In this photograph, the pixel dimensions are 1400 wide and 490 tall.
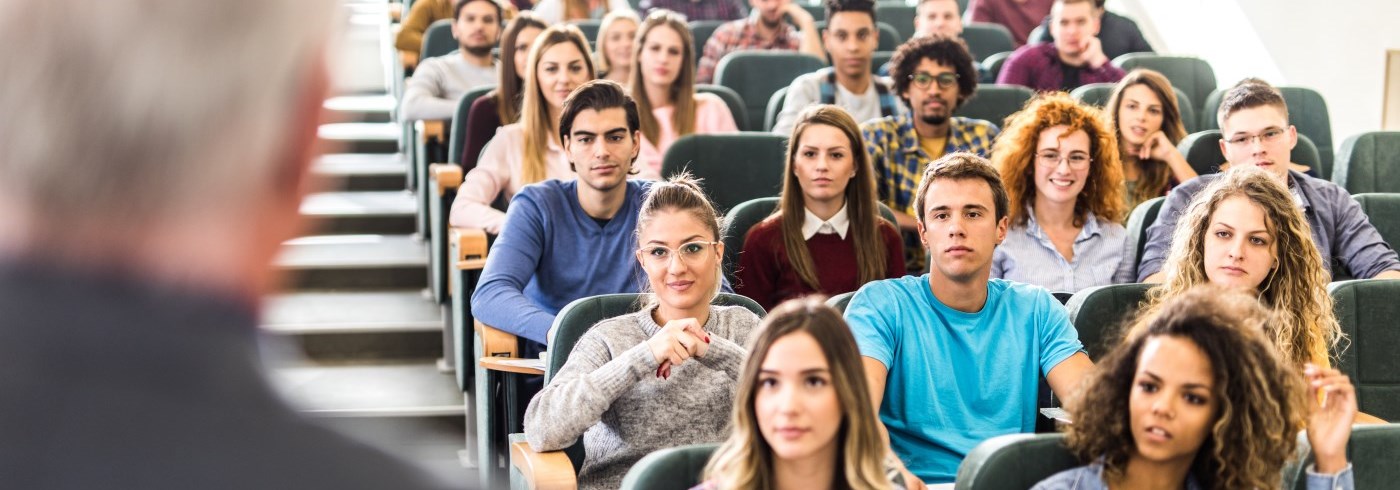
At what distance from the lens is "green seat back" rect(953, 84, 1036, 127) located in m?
4.32

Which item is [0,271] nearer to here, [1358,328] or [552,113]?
[1358,328]

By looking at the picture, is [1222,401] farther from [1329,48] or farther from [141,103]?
[1329,48]

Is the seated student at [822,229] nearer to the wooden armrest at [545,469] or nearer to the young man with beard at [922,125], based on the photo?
the young man with beard at [922,125]

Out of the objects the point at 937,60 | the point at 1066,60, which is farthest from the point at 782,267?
the point at 1066,60

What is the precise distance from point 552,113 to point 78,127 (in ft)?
11.1

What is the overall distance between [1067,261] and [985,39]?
116 inches

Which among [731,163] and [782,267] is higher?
[731,163]

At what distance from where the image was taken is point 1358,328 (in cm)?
257

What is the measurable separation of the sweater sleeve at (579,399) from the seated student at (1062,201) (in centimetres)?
129

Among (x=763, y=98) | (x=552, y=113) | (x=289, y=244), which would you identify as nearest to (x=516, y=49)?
(x=552, y=113)

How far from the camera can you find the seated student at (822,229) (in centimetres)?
290

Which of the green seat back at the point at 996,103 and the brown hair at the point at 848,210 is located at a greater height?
the green seat back at the point at 996,103

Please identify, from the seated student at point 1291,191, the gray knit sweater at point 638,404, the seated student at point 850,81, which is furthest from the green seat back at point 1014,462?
the seated student at point 850,81

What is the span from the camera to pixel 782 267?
115 inches
